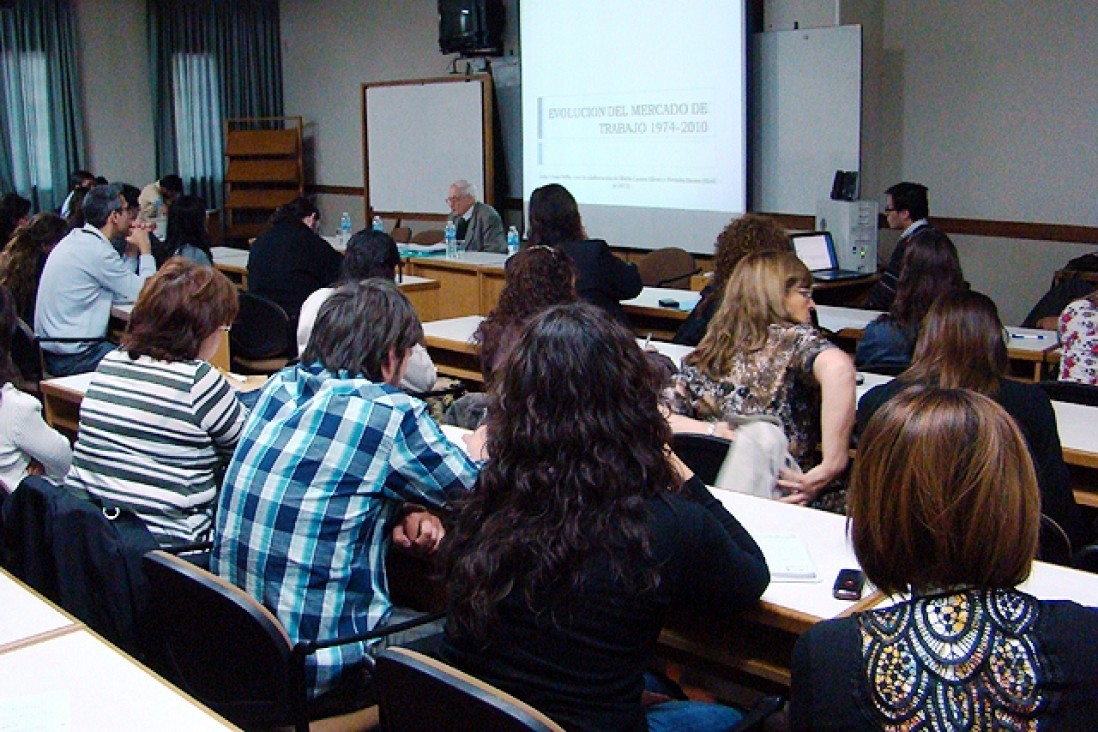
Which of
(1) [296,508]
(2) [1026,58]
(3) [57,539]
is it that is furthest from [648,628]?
(2) [1026,58]

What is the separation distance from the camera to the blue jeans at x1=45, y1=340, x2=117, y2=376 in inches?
208

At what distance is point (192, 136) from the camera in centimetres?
1152

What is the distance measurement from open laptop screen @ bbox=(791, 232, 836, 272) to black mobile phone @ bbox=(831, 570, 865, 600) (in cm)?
480

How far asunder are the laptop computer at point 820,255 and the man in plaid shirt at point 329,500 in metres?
4.81

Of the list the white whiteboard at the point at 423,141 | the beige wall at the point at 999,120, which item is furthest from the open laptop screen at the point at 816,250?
the white whiteboard at the point at 423,141

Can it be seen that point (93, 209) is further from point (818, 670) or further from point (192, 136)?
point (192, 136)

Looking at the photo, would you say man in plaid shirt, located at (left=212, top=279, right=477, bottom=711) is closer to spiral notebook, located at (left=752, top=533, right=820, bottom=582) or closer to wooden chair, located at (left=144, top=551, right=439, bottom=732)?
wooden chair, located at (left=144, top=551, right=439, bottom=732)

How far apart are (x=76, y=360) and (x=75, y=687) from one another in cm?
391

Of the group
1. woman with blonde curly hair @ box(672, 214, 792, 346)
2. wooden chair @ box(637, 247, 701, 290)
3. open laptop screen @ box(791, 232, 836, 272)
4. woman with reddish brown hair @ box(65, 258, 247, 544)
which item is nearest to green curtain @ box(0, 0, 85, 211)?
wooden chair @ box(637, 247, 701, 290)

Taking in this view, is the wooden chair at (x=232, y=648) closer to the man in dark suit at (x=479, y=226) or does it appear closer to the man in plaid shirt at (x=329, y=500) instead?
the man in plaid shirt at (x=329, y=500)

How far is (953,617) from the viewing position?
1349mm

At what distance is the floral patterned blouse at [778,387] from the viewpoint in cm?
306

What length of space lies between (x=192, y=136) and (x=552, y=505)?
1081 centimetres

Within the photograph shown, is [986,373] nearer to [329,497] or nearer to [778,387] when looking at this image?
[778,387]
